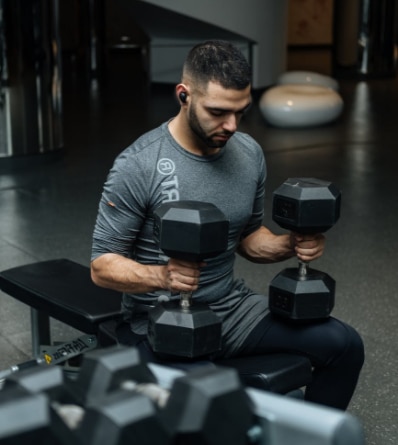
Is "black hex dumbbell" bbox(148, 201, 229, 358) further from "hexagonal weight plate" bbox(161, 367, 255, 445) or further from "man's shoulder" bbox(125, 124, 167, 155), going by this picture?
"hexagonal weight plate" bbox(161, 367, 255, 445)

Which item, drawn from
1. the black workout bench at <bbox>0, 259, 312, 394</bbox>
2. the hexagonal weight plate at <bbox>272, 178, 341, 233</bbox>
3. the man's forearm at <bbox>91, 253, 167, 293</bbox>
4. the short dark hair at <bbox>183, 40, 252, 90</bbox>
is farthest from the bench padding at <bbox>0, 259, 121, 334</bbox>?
the short dark hair at <bbox>183, 40, 252, 90</bbox>

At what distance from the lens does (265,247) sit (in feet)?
7.32

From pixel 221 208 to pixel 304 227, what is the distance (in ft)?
0.67

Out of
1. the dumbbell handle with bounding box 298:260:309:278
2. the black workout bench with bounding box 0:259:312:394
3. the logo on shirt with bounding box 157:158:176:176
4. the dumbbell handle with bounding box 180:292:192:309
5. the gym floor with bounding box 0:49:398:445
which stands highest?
the logo on shirt with bounding box 157:158:176:176

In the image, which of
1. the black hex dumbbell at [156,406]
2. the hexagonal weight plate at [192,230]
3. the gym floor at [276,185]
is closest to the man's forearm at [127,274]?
the hexagonal weight plate at [192,230]

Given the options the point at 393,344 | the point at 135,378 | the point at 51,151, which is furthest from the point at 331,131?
the point at 135,378

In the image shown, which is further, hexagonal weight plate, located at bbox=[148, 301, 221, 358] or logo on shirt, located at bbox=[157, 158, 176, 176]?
logo on shirt, located at bbox=[157, 158, 176, 176]

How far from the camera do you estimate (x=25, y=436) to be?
906mm

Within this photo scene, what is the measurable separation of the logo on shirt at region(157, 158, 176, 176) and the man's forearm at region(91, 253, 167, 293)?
211 mm

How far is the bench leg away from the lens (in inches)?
111

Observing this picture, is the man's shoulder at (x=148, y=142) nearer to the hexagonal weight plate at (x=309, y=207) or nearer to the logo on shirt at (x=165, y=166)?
the logo on shirt at (x=165, y=166)

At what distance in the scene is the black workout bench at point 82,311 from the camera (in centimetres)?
201

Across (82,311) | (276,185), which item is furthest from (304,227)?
(276,185)

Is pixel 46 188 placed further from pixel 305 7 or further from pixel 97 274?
pixel 305 7
